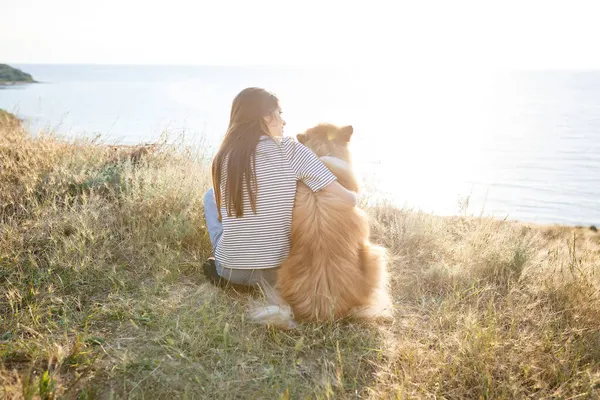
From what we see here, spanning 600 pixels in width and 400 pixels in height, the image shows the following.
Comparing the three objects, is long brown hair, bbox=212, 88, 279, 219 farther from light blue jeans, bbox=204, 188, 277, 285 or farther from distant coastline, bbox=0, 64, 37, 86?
distant coastline, bbox=0, 64, 37, 86

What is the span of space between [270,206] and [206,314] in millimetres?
854

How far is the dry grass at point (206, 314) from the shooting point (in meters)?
2.61

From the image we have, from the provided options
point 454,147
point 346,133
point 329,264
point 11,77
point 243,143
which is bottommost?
point 454,147

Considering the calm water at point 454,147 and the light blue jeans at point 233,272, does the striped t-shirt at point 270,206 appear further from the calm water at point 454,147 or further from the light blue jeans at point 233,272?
the calm water at point 454,147

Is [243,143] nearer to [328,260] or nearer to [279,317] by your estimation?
[328,260]

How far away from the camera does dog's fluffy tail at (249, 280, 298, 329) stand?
3.08 metres

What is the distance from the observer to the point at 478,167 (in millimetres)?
16875

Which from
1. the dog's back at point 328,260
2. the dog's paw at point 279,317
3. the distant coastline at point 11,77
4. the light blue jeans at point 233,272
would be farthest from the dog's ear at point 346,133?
the distant coastline at point 11,77

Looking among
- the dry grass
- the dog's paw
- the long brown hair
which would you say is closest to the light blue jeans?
the dry grass

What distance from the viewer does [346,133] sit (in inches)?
130

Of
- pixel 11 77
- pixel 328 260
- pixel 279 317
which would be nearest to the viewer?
pixel 328 260

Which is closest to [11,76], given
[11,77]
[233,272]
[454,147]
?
[11,77]

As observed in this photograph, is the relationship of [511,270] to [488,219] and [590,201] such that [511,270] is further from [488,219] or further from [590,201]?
[590,201]

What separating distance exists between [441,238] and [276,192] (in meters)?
2.48
